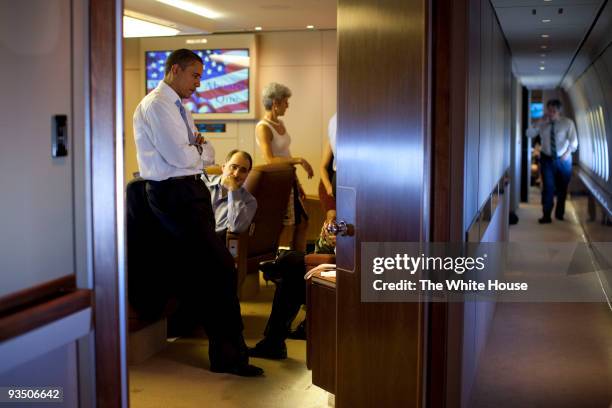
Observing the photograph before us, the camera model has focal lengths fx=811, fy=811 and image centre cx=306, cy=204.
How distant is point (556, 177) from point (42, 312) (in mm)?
12679

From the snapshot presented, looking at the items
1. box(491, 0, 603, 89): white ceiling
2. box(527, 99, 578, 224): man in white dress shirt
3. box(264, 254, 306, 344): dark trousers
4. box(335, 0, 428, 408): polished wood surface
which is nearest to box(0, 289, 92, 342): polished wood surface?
box(335, 0, 428, 408): polished wood surface

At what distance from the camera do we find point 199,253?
15.0 ft

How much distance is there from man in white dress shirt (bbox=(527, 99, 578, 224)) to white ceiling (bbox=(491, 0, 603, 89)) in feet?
5.01

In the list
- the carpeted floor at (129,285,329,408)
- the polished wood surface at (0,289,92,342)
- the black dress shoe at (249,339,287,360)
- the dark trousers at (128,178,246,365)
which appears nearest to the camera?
the polished wood surface at (0,289,92,342)

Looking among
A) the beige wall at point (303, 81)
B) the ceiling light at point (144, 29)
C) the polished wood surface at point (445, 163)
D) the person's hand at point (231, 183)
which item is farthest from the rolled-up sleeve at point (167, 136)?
the beige wall at point (303, 81)

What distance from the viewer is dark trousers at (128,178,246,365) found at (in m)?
4.49

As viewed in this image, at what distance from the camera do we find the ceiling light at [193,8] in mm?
7811

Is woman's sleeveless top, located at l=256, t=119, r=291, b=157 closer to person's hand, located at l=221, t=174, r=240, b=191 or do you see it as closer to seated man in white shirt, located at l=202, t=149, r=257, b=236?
seated man in white shirt, located at l=202, t=149, r=257, b=236

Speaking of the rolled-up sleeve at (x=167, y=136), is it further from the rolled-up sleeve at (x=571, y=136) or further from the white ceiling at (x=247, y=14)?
the rolled-up sleeve at (x=571, y=136)

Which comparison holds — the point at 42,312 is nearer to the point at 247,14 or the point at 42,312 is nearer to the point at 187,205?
the point at 187,205

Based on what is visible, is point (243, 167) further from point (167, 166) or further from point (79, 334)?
point (79, 334)

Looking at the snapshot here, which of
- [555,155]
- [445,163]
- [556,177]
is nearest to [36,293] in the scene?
[445,163]

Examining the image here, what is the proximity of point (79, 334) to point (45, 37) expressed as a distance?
65cm

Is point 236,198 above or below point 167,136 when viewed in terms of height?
below
